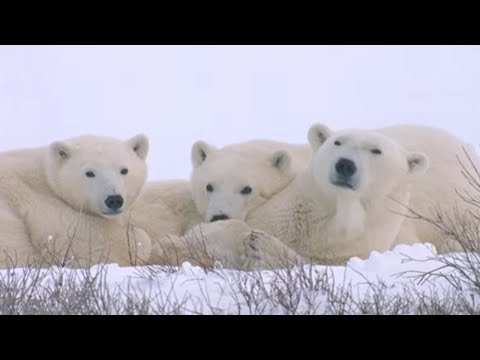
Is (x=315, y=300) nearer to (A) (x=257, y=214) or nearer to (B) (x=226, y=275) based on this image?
(B) (x=226, y=275)

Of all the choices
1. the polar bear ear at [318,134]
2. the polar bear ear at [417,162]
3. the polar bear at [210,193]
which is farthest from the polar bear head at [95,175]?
the polar bear ear at [417,162]

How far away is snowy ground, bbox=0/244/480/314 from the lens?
4641 mm

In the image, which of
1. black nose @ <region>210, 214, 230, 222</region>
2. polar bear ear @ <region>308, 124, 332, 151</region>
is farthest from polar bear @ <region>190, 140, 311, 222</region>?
polar bear ear @ <region>308, 124, 332, 151</region>

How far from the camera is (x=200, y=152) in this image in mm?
7898

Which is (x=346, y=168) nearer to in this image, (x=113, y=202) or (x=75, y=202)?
(x=113, y=202)

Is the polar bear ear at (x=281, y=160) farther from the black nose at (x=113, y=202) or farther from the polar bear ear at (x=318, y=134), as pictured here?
the black nose at (x=113, y=202)

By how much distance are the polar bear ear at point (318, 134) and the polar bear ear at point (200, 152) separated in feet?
2.73

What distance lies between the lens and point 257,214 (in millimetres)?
7473

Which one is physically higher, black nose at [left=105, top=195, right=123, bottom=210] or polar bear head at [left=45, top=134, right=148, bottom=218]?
polar bear head at [left=45, top=134, right=148, bottom=218]

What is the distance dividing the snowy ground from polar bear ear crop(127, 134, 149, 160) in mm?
2163

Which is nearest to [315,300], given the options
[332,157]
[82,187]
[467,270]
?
[467,270]

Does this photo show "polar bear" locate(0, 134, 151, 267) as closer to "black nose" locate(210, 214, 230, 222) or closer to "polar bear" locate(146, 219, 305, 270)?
"polar bear" locate(146, 219, 305, 270)

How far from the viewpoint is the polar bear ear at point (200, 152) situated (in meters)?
7.84
